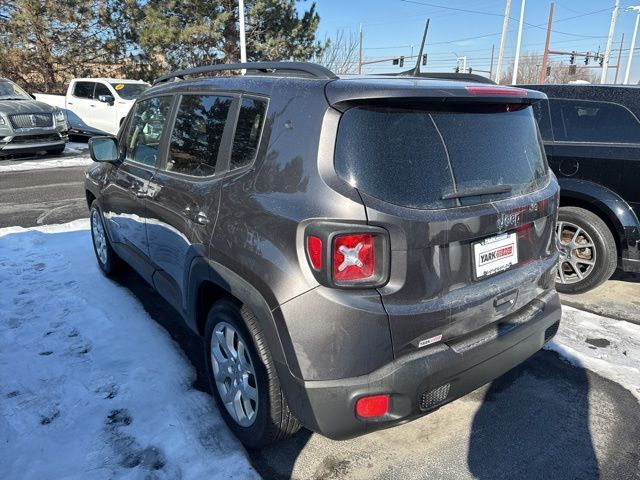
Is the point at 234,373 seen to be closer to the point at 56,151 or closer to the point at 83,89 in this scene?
the point at 56,151

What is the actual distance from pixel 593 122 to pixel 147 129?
12.3 ft

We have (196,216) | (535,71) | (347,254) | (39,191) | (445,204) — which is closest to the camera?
(347,254)

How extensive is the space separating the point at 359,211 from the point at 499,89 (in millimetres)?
1089

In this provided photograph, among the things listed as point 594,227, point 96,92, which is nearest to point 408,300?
point 594,227

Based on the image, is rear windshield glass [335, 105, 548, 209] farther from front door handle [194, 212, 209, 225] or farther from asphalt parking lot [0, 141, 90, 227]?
asphalt parking lot [0, 141, 90, 227]

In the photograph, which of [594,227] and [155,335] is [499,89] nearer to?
[594,227]

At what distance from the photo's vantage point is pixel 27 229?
6.10 meters

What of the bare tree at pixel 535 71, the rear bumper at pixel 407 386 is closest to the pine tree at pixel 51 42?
the rear bumper at pixel 407 386

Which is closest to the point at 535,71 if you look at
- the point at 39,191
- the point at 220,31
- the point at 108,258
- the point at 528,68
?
the point at 528,68

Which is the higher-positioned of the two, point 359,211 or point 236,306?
point 359,211

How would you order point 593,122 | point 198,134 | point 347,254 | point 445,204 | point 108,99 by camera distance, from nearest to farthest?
point 347,254 → point 445,204 → point 198,134 → point 593,122 → point 108,99

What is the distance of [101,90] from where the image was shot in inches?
589

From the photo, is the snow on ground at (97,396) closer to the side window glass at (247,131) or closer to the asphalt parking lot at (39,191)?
the side window glass at (247,131)

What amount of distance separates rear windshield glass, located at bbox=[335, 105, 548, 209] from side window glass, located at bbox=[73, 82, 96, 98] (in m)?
15.7
